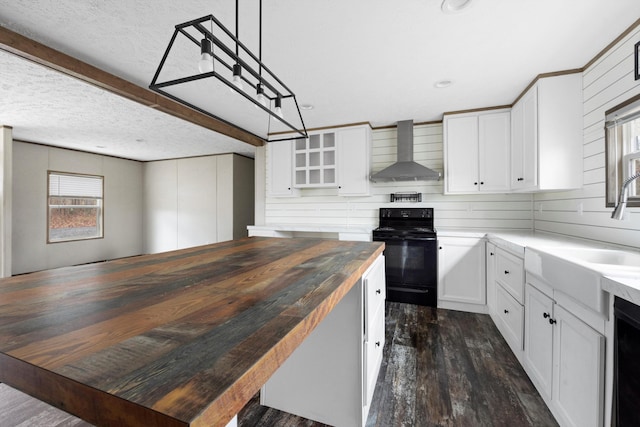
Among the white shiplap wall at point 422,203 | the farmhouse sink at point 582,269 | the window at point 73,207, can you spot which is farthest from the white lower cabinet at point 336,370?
the window at point 73,207

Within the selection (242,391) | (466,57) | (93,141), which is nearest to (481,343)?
(466,57)

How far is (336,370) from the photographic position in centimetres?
153

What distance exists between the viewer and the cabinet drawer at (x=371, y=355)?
1.52 m

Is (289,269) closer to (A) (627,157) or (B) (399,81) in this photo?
(B) (399,81)

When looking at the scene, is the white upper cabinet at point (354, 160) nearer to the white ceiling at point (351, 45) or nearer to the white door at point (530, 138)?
the white ceiling at point (351, 45)

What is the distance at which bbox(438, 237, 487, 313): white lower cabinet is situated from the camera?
123 inches

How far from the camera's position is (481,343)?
246cm

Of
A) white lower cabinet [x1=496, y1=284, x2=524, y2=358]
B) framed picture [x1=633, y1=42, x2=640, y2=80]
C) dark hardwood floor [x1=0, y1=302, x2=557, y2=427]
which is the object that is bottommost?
dark hardwood floor [x1=0, y1=302, x2=557, y2=427]

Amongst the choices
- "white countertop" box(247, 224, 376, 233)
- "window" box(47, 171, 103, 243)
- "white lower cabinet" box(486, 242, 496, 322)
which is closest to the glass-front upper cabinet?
"white countertop" box(247, 224, 376, 233)

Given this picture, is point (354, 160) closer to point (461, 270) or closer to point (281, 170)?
point (281, 170)

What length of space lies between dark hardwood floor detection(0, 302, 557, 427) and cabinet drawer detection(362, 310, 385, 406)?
0.17 metres

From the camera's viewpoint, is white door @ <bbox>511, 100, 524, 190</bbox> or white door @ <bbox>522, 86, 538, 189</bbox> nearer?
white door @ <bbox>522, 86, 538, 189</bbox>

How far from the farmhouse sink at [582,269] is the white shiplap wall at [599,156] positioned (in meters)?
0.31

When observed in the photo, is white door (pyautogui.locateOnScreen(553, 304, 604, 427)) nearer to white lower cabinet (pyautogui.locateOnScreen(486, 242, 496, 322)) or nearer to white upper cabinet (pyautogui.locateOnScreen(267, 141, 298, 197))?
white lower cabinet (pyautogui.locateOnScreen(486, 242, 496, 322))
